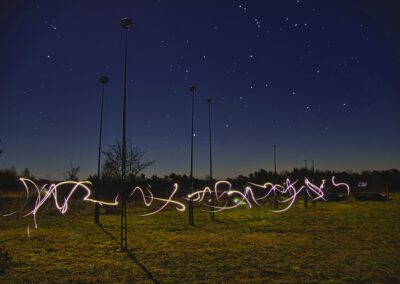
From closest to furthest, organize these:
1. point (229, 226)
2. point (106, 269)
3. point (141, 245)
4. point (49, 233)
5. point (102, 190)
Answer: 1. point (106, 269)
2. point (141, 245)
3. point (49, 233)
4. point (229, 226)
5. point (102, 190)

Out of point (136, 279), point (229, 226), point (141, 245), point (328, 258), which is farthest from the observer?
point (229, 226)

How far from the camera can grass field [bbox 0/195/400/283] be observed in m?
9.28

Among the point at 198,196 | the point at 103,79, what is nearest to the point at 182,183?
the point at 198,196

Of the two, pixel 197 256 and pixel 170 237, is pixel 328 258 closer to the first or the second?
pixel 197 256

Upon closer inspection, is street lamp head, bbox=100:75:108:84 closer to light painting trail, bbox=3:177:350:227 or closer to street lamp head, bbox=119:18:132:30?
light painting trail, bbox=3:177:350:227

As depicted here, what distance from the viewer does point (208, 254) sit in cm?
1200

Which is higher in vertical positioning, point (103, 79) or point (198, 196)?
point (103, 79)

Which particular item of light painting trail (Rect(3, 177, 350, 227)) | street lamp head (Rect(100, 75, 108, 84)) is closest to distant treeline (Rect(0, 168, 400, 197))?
light painting trail (Rect(3, 177, 350, 227))

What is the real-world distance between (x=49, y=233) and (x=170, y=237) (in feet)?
19.9

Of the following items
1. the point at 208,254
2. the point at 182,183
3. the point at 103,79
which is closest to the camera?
the point at 208,254

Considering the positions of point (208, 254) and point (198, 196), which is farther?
point (198, 196)

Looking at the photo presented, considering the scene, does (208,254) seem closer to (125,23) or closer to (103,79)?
(125,23)

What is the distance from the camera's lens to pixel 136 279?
29.9 feet

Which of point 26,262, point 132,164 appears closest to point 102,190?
point 132,164
